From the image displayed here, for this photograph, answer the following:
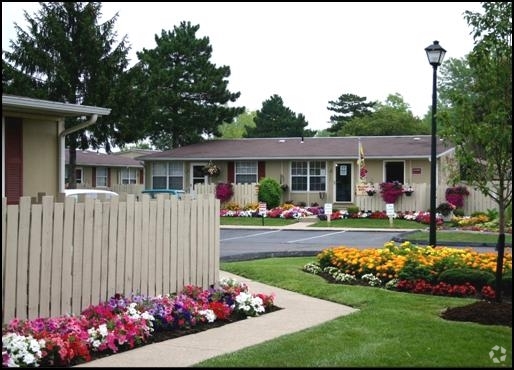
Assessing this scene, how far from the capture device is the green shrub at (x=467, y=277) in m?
10.7

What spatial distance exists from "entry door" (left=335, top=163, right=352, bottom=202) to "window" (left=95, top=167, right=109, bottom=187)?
18.5m

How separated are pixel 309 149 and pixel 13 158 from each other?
24.8 meters

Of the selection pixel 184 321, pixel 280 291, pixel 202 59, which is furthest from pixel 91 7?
pixel 184 321

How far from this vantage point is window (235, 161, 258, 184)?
1442 inches

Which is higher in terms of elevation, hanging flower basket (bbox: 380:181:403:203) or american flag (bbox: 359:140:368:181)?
american flag (bbox: 359:140:368:181)

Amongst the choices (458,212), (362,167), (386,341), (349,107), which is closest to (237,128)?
(349,107)

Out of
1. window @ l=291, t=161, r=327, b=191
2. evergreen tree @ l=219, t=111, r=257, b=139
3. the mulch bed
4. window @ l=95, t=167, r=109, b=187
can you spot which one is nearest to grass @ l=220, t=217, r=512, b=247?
window @ l=291, t=161, r=327, b=191

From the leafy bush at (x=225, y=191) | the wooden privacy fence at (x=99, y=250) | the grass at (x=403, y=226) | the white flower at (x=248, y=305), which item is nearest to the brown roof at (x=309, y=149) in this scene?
the leafy bush at (x=225, y=191)

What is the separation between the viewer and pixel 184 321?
8.30 metres

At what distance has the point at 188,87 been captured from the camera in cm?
4734

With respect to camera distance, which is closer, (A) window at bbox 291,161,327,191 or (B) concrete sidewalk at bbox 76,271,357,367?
(B) concrete sidewalk at bbox 76,271,357,367

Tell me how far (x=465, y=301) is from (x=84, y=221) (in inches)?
217

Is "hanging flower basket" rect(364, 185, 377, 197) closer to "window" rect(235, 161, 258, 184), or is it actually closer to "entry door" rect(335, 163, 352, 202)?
"entry door" rect(335, 163, 352, 202)

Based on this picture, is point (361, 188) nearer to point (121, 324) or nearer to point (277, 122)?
point (121, 324)
